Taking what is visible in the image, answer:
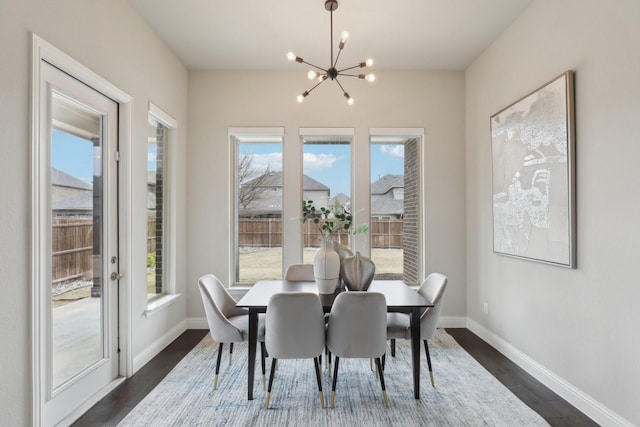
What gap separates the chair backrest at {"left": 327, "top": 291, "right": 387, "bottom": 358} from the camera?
2.20 m

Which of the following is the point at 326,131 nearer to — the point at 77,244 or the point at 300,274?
the point at 300,274

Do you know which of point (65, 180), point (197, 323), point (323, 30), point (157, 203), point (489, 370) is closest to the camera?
point (65, 180)

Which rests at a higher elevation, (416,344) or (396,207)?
(396,207)

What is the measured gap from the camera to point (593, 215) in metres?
2.21

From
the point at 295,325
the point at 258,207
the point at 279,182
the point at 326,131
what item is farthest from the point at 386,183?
the point at 295,325

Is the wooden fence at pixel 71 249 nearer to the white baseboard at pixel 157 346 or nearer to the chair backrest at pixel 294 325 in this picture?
the white baseboard at pixel 157 346

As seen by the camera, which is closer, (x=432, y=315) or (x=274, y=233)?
(x=432, y=315)

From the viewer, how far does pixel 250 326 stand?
2359mm

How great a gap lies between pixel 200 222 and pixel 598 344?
12.3 ft

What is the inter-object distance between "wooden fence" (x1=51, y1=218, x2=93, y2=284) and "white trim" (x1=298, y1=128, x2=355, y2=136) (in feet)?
7.80

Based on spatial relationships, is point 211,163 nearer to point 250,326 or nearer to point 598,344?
point 250,326

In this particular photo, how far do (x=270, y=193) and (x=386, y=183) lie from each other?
1433 mm

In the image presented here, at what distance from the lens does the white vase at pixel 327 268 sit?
2635 mm

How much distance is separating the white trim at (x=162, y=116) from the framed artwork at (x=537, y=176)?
3292mm
